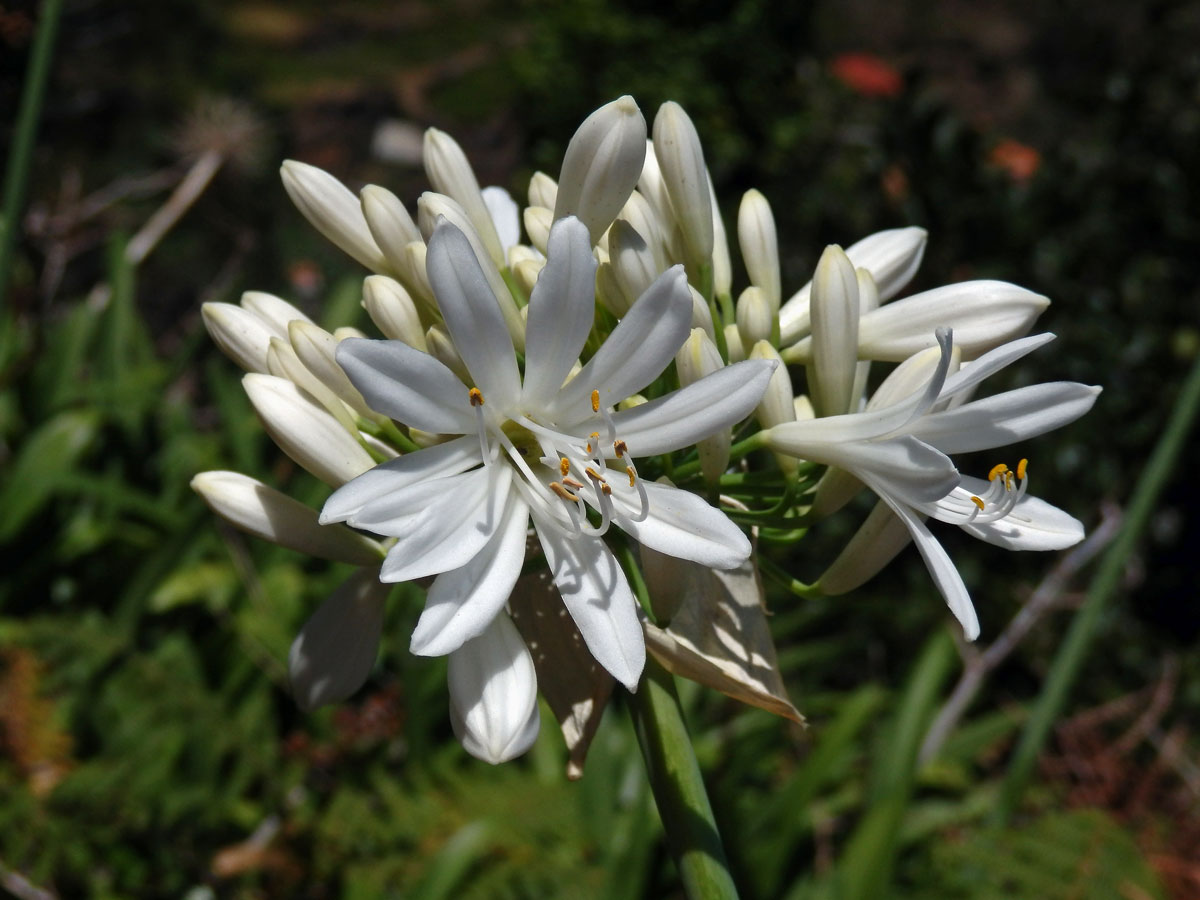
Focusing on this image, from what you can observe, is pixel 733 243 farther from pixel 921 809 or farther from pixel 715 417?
pixel 715 417

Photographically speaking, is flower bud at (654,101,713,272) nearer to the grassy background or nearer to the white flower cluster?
the white flower cluster

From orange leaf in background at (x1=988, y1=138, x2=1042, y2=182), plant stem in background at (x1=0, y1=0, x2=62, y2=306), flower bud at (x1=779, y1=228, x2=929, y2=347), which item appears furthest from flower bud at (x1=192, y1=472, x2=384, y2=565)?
orange leaf in background at (x1=988, y1=138, x2=1042, y2=182)

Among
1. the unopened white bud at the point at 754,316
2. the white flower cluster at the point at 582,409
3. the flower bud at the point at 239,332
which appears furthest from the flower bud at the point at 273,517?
the unopened white bud at the point at 754,316

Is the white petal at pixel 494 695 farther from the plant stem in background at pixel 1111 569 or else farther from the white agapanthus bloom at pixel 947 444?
the plant stem in background at pixel 1111 569

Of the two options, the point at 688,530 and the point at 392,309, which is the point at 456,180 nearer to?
the point at 392,309

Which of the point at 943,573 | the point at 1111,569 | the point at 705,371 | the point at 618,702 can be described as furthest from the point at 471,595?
the point at 618,702

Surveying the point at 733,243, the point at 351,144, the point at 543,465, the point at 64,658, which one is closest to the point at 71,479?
the point at 64,658
